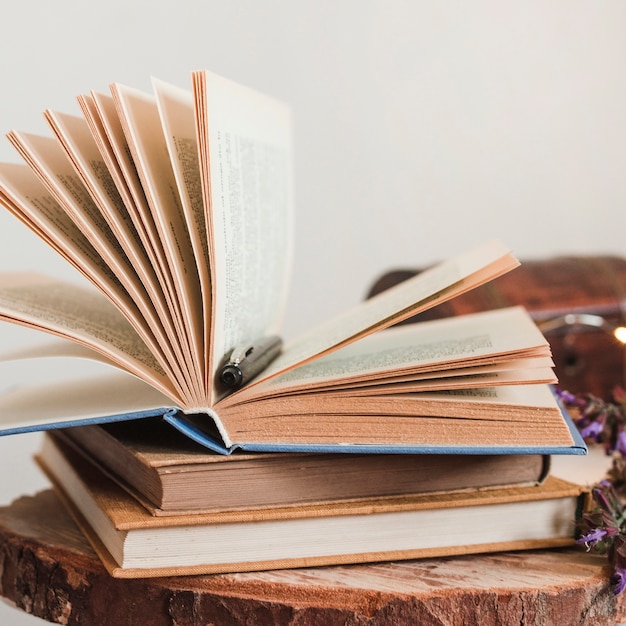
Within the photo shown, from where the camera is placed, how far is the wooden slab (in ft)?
2.45

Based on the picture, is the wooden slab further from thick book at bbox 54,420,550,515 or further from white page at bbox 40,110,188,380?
white page at bbox 40,110,188,380

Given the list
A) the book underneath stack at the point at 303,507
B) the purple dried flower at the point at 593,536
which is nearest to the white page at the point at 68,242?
the book underneath stack at the point at 303,507

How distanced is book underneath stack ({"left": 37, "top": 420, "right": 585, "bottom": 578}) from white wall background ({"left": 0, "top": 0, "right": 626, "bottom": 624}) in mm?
1484

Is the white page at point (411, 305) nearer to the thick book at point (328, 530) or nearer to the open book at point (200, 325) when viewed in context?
the open book at point (200, 325)

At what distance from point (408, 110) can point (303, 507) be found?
6.12 feet

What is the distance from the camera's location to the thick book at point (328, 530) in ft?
2.51

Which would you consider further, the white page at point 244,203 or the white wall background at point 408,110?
the white wall background at point 408,110

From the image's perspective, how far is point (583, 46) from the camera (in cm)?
256

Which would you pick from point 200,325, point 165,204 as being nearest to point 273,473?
point 200,325

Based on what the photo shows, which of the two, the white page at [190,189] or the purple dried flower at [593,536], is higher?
the white page at [190,189]

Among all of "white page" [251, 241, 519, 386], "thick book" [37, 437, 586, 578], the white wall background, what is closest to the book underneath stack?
"thick book" [37, 437, 586, 578]

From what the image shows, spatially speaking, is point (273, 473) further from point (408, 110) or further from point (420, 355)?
point (408, 110)

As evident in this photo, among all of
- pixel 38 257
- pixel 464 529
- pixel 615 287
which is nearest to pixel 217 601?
pixel 464 529

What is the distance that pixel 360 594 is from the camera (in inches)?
29.8
